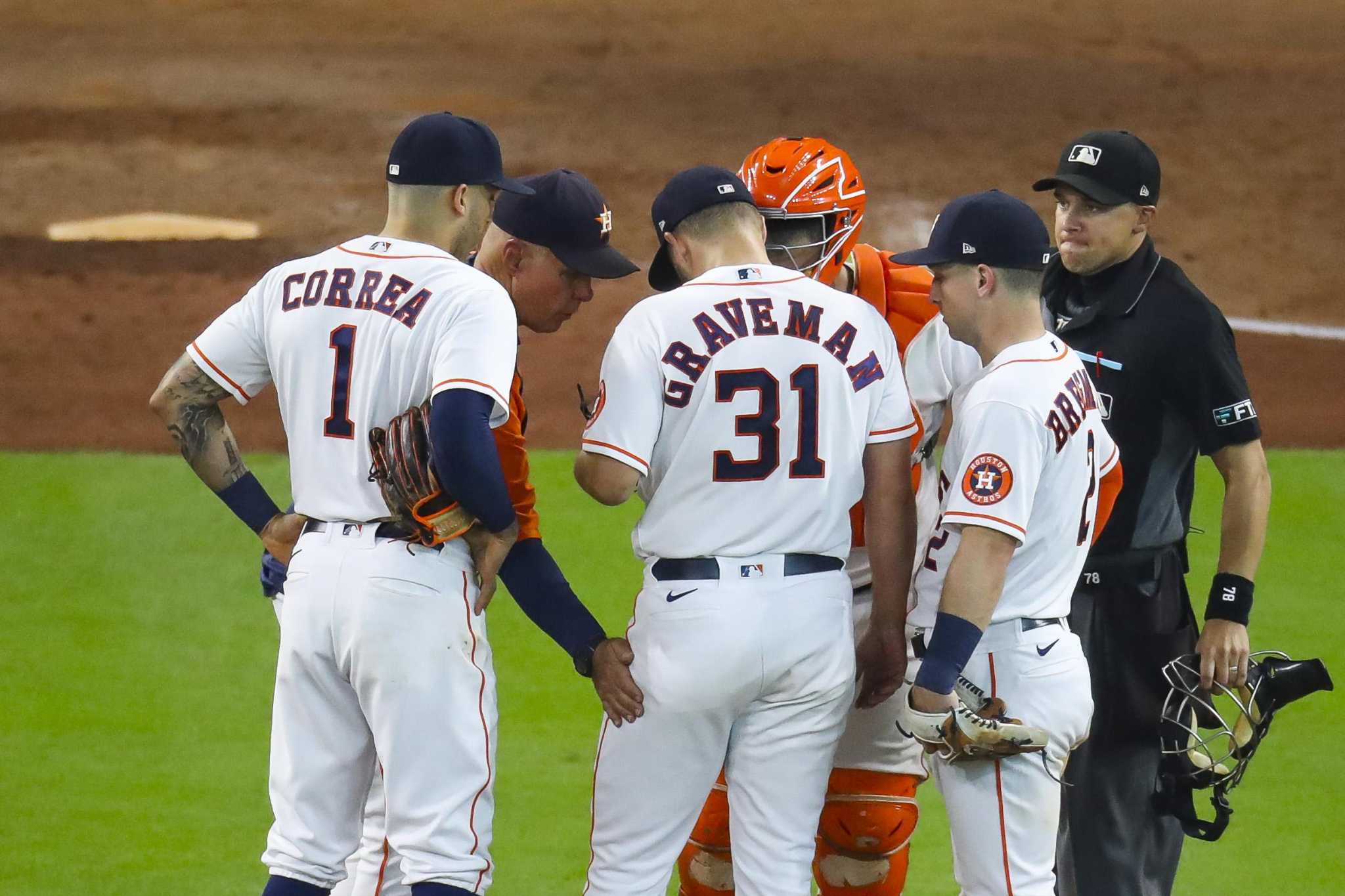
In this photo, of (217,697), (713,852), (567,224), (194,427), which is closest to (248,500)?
(194,427)

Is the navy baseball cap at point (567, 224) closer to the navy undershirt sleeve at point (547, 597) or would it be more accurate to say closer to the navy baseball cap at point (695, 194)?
the navy baseball cap at point (695, 194)

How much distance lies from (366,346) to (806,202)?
1107 mm

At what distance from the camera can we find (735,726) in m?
3.36

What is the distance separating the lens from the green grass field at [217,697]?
15.5 feet

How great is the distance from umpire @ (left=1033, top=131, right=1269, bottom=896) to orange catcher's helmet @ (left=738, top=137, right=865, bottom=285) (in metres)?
0.62

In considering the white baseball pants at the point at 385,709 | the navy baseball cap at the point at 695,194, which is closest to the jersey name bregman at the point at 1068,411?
the navy baseball cap at the point at 695,194

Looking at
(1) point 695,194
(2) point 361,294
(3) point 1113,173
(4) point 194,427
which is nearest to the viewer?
(2) point 361,294

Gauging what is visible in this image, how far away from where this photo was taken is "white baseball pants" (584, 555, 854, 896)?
3223mm

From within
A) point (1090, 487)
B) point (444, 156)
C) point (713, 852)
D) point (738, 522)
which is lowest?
point (713, 852)

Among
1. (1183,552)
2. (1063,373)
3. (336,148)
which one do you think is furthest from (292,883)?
(336,148)

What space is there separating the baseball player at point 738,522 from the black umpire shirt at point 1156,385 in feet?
2.59

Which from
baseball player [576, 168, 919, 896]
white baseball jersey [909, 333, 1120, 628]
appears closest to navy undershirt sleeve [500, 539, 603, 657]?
baseball player [576, 168, 919, 896]

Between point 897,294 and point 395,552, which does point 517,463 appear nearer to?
point 395,552

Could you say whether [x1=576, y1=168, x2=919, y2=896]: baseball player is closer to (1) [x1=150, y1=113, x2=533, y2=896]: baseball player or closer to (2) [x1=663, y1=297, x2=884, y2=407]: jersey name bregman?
(2) [x1=663, y1=297, x2=884, y2=407]: jersey name bregman
